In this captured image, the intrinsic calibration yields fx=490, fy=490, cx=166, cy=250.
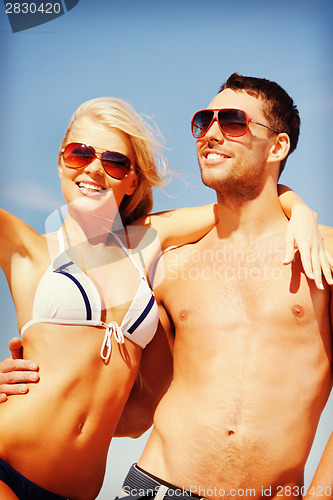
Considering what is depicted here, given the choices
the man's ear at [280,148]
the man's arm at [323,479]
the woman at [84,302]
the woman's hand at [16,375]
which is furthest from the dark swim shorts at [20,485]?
the man's ear at [280,148]

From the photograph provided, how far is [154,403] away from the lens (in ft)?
11.7

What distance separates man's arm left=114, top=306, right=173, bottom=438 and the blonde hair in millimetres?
1003

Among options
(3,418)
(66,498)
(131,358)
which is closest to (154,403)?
(131,358)

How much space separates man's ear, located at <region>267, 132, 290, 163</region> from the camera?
3.34 meters

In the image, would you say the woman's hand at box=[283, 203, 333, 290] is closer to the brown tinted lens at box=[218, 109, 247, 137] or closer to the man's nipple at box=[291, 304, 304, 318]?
the man's nipple at box=[291, 304, 304, 318]

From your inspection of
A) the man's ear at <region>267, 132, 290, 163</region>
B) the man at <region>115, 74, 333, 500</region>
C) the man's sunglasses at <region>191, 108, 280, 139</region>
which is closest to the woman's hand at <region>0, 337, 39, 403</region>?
the man at <region>115, 74, 333, 500</region>

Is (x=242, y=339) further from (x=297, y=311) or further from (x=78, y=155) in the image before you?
(x=78, y=155)

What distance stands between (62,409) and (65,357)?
27 centimetres

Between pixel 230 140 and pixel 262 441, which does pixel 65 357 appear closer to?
pixel 262 441

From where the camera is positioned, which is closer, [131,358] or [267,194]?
[131,358]

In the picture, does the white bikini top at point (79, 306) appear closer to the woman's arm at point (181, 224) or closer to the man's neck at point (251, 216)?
the woman's arm at point (181, 224)

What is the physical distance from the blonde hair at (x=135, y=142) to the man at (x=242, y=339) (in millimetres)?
337

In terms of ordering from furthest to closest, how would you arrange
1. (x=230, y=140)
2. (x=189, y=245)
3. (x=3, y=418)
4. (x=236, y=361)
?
1. (x=189, y=245)
2. (x=230, y=140)
3. (x=236, y=361)
4. (x=3, y=418)

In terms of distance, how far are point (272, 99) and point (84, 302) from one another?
6.16 feet
